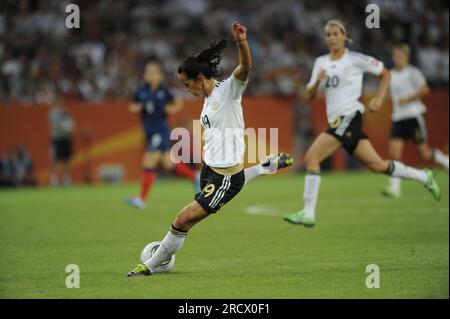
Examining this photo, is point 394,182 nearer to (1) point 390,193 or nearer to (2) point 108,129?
(1) point 390,193

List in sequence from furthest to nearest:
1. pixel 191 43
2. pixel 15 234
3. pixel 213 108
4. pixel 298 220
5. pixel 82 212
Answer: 1. pixel 191 43
2. pixel 82 212
3. pixel 15 234
4. pixel 298 220
5. pixel 213 108

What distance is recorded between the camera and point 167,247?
348 inches

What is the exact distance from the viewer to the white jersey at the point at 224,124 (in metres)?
8.71

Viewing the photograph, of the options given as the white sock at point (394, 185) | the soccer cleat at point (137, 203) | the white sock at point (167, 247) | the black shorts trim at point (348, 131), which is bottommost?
the soccer cleat at point (137, 203)

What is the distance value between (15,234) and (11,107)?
37.0 ft

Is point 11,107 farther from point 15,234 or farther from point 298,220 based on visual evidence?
point 298,220

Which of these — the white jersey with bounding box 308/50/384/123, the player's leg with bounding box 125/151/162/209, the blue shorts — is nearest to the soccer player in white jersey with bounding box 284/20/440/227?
the white jersey with bounding box 308/50/384/123

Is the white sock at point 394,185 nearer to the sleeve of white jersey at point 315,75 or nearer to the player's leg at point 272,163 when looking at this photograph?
the sleeve of white jersey at point 315,75

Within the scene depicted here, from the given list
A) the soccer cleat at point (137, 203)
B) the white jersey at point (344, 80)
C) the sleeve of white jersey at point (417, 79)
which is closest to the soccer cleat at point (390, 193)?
the sleeve of white jersey at point (417, 79)

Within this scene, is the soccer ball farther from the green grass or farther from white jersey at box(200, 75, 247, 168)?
white jersey at box(200, 75, 247, 168)

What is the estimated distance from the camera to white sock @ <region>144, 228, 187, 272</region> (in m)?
8.84

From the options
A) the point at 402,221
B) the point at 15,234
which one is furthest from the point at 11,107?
the point at 402,221

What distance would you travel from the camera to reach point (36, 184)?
78.6ft

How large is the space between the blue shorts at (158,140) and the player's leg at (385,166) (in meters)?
5.54
